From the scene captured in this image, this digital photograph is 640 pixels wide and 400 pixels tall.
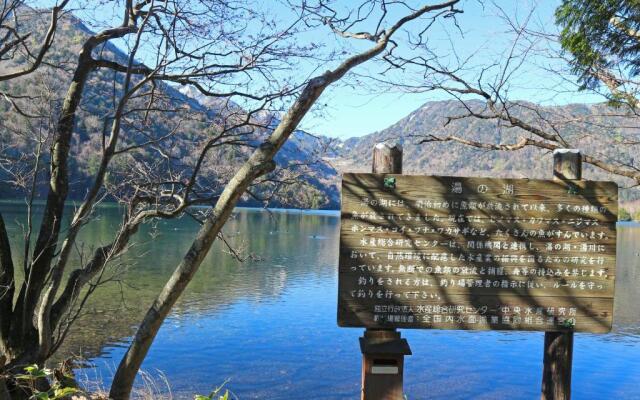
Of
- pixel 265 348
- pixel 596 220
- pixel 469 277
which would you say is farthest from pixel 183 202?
pixel 265 348

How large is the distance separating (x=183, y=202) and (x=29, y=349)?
1.59m

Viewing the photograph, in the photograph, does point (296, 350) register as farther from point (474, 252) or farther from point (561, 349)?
point (474, 252)

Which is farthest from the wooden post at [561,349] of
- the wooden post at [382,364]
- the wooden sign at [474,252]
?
the wooden post at [382,364]

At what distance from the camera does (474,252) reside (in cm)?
314

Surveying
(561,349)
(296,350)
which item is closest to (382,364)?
(561,349)

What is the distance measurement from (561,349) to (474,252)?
2.86ft

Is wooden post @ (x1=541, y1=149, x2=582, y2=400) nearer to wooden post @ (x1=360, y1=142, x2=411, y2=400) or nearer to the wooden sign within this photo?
the wooden sign

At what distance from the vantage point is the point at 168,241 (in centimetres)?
3316

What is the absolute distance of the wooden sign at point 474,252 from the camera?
3.10 meters

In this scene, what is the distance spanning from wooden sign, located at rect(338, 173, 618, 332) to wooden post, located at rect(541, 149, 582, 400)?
0.12 meters

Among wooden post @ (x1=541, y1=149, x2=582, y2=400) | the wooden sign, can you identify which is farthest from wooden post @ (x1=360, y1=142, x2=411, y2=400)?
wooden post @ (x1=541, y1=149, x2=582, y2=400)

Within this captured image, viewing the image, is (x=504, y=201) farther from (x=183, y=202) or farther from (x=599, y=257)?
(x=183, y=202)

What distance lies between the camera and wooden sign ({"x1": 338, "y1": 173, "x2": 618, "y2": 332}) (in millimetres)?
3104

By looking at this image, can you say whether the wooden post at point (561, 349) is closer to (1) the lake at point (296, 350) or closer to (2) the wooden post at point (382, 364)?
(2) the wooden post at point (382, 364)
